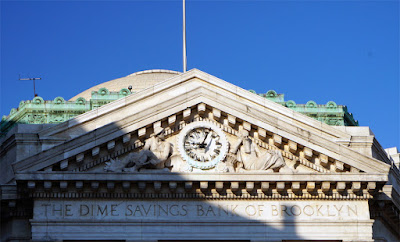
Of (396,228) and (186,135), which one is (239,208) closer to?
(186,135)

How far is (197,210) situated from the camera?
47312mm

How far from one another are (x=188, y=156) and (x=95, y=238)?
15.9 ft

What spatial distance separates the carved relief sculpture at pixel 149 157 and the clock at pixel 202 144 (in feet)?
2.28

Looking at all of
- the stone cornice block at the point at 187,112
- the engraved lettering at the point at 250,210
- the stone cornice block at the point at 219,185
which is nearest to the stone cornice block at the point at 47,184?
the stone cornice block at the point at 187,112

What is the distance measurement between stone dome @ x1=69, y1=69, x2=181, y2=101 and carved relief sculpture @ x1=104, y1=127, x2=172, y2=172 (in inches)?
584

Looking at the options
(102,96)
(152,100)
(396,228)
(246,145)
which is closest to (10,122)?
(102,96)

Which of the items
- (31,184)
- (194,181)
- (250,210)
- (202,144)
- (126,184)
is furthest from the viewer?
(202,144)

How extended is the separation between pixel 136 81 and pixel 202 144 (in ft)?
52.5

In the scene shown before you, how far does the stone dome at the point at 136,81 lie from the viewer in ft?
206

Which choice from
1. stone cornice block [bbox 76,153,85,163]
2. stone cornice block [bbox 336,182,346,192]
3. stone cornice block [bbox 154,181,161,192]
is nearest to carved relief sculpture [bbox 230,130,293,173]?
stone cornice block [bbox 336,182,346,192]

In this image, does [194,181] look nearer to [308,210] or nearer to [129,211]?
[129,211]

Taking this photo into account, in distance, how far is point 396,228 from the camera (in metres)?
50.8

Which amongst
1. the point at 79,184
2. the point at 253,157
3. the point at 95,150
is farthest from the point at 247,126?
the point at 79,184

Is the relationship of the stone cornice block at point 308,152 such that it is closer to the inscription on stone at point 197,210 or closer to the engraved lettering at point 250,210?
the inscription on stone at point 197,210
